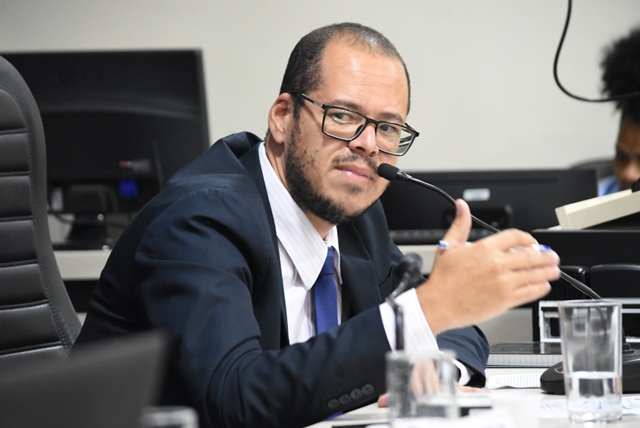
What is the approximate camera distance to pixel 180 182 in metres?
1.44

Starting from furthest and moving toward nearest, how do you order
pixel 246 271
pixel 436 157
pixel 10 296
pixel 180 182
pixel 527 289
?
pixel 436 157, pixel 10 296, pixel 180 182, pixel 246 271, pixel 527 289

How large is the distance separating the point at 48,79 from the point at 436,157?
2231 mm

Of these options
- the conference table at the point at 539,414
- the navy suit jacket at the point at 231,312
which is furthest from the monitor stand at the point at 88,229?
the conference table at the point at 539,414

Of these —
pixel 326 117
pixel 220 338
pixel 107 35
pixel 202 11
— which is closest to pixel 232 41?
pixel 202 11

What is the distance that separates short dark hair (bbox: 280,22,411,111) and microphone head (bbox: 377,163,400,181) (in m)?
0.20

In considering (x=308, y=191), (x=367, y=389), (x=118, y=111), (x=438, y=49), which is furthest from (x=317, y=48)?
(x=438, y=49)

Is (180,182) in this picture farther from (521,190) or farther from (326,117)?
(521,190)

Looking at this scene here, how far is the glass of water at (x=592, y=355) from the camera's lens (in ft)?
3.59

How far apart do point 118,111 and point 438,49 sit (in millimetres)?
2115

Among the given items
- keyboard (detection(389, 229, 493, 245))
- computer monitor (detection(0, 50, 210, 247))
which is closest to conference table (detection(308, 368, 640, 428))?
keyboard (detection(389, 229, 493, 245))

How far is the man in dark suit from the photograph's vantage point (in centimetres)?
115

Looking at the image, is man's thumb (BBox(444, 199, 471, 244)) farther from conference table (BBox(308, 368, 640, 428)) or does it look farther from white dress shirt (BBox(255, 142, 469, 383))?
white dress shirt (BBox(255, 142, 469, 383))

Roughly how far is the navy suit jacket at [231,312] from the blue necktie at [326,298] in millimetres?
37

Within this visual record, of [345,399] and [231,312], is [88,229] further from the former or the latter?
[345,399]
